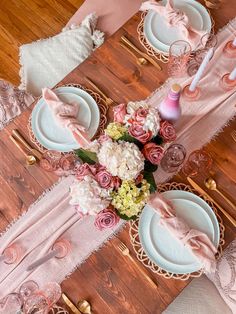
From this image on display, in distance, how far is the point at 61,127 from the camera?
1.43 metres

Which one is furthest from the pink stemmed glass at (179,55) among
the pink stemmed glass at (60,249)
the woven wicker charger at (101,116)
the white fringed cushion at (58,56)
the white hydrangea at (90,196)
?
the pink stemmed glass at (60,249)

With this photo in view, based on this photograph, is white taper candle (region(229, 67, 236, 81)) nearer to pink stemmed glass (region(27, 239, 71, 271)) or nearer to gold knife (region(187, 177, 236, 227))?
gold knife (region(187, 177, 236, 227))

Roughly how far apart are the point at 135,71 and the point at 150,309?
2.66 feet

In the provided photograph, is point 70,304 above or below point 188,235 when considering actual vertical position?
below

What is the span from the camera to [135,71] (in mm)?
1521

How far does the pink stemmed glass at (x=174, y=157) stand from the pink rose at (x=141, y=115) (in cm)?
23

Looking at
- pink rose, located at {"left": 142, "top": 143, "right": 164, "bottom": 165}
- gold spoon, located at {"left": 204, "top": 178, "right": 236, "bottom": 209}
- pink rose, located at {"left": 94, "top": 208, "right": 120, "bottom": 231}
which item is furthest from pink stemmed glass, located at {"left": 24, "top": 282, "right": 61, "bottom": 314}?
gold spoon, located at {"left": 204, "top": 178, "right": 236, "bottom": 209}

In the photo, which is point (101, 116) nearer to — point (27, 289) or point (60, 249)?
point (60, 249)

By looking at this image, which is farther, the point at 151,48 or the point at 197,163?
the point at 151,48

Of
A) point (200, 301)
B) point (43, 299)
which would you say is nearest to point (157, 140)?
point (43, 299)

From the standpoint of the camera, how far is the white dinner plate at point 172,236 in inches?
49.4

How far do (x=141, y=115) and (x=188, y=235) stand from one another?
15.3 inches

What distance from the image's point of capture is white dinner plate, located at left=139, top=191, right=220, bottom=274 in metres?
1.26

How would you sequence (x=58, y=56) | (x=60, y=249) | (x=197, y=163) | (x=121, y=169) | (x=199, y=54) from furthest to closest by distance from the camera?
(x=58, y=56)
(x=199, y=54)
(x=197, y=163)
(x=60, y=249)
(x=121, y=169)
